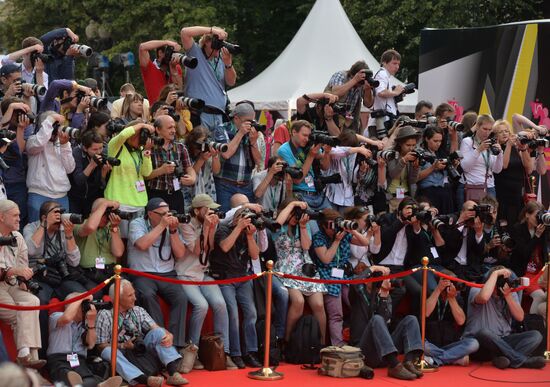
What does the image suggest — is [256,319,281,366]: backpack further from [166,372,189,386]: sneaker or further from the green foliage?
the green foliage

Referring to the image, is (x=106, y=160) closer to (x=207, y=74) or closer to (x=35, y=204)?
(x=35, y=204)

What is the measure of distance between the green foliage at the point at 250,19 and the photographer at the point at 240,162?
43.2 ft

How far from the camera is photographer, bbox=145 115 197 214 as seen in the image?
11055 mm

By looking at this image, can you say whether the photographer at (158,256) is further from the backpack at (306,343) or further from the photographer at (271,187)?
the photographer at (271,187)

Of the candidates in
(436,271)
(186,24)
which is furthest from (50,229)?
(186,24)

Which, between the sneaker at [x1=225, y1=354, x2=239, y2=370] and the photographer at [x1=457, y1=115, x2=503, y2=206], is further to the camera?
the photographer at [x1=457, y1=115, x2=503, y2=206]

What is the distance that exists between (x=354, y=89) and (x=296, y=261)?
2660 millimetres

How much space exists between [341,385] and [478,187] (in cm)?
366

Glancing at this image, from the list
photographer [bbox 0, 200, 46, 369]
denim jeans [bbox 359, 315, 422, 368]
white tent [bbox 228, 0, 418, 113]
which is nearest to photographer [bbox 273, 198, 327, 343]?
denim jeans [bbox 359, 315, 422, 368]

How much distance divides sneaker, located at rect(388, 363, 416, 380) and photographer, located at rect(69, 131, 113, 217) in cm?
332

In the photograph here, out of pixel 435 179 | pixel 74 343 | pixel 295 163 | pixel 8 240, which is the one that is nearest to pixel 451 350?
pixel 435 179

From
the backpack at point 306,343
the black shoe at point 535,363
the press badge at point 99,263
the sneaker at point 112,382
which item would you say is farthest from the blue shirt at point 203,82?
the black shoe at point 535,363

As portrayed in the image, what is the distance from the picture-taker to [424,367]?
11.1 metres

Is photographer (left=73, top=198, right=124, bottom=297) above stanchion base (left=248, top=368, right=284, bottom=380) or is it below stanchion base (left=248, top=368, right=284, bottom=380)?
above
